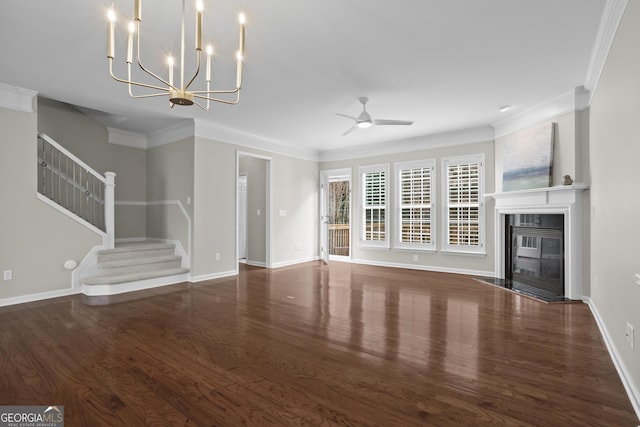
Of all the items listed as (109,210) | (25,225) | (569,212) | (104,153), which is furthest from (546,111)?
(104,153)

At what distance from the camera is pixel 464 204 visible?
20.8ft

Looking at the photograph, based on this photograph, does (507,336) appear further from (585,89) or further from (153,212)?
(153,212)

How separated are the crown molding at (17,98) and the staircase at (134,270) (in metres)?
2.15

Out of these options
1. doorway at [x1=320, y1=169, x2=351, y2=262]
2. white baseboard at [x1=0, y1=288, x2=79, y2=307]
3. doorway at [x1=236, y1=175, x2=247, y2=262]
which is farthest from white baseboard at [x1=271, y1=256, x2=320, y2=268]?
white baseboard at [x1=0, y1=288, x2=79, y2=307]

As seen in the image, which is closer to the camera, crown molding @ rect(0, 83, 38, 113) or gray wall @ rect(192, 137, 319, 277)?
crown molding @ rect(0, 83, 38, 113)

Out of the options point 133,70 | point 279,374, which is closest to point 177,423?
point 279,374

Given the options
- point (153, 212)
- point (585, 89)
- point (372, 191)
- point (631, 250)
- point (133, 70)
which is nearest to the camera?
point (631, 250)

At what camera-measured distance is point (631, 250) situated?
2162 mm

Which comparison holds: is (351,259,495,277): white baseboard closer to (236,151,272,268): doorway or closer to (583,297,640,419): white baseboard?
(236,151,272,268): doorway

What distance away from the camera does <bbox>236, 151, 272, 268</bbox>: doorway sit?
718 centimetres

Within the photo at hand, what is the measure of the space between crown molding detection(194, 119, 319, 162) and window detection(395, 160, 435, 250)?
227 centimetres

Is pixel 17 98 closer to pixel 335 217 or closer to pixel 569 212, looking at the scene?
pixel 569 212

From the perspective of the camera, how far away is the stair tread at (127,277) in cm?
475

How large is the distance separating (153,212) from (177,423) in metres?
5.54
